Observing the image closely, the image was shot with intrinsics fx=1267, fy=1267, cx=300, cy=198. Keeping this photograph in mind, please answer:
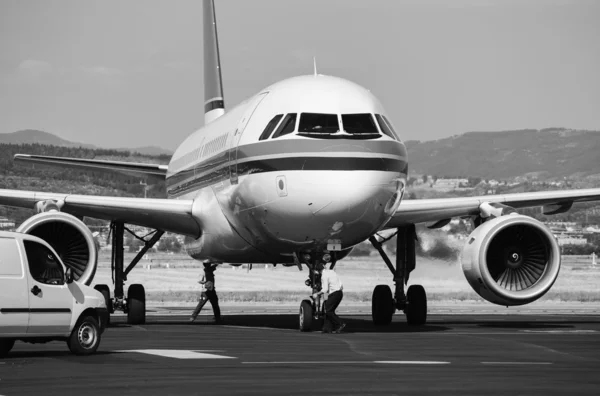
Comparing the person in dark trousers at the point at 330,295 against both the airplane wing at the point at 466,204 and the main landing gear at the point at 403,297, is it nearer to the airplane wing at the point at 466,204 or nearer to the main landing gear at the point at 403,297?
the airplane wing at the point at 466,204

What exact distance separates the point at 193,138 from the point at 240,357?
16098 millimetres

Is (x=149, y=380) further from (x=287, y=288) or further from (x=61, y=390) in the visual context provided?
(x=287, y=288)

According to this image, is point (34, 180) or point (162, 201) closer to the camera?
point (162, 201)

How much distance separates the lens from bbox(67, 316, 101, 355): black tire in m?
17.8

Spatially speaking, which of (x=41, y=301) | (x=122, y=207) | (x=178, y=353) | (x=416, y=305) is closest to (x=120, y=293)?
(x=122, y=207)

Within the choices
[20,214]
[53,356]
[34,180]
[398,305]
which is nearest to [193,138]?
[398,305]

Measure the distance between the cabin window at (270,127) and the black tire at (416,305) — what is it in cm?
631

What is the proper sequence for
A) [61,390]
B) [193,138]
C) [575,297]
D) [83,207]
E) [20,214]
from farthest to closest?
1. [20,214]
2. [575,297]
3. [193,138]
4. [83,207]
5. [61,390]

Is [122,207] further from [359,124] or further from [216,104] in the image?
[216,104]

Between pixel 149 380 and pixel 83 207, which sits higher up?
pixel 83 207

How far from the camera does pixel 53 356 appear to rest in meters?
17.5

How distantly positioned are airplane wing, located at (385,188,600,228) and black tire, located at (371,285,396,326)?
1.42 meters

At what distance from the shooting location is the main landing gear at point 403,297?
27.5 metres

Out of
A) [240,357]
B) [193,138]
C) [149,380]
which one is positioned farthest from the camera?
[193,138]
